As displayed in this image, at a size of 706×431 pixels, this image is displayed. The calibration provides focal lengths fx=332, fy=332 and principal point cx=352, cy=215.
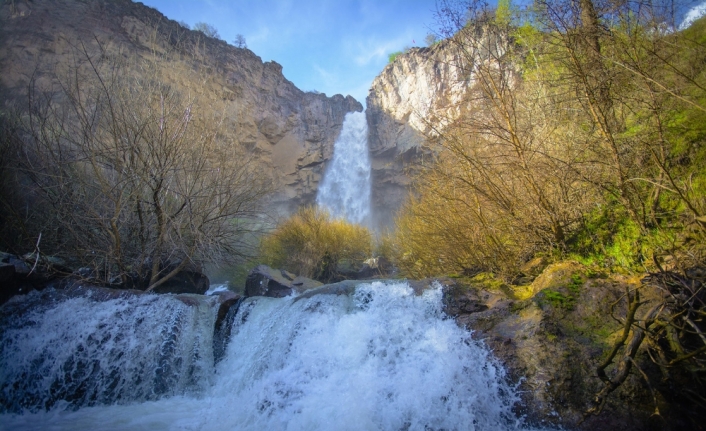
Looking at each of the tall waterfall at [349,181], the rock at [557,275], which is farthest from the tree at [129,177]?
the tall waterfall at [349,181]

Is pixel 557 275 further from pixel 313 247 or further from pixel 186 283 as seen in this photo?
pixel 313 247

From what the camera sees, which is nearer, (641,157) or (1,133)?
(641,157)

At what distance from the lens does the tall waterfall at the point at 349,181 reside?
27000mm

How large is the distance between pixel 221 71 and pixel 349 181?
1282cm

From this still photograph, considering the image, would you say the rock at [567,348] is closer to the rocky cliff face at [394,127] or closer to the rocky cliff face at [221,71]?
the rocky cliff face at [221,71]

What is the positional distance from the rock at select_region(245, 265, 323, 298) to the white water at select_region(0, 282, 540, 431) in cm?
438

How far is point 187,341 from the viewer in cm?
526

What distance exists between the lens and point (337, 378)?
3.86 m

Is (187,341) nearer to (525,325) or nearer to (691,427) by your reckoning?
(525,325)

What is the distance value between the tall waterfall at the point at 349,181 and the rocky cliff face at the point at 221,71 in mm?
883

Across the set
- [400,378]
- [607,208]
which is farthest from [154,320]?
[607,208]

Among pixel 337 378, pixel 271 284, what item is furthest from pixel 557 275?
pixel 271 284

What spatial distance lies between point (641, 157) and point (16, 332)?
8.73 meters

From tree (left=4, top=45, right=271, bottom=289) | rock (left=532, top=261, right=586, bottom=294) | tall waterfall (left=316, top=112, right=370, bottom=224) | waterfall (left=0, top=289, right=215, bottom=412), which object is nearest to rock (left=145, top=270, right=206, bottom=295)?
tree (left=4, top=45, right=271, bottom=289)
